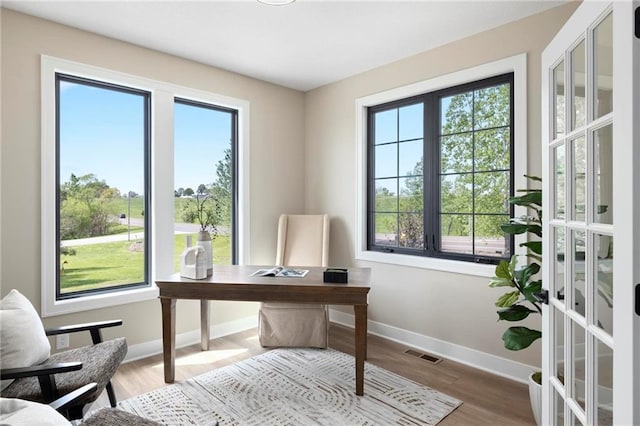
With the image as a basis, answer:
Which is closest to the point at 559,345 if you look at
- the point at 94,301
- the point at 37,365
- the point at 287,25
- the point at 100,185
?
the point at 37,365

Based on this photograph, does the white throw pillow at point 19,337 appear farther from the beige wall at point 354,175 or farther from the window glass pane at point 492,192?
the window glass pane at point 492,192

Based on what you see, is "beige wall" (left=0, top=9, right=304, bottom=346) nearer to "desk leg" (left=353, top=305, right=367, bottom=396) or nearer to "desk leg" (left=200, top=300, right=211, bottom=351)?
"desk leg" (left=200, top=300, right=211, bottom=351)

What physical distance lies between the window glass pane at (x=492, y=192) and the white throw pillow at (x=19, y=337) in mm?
3164

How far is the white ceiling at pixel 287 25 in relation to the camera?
8.20ft

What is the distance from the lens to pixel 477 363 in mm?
2936

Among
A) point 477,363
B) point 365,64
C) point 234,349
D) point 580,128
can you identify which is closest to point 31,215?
point 234,349

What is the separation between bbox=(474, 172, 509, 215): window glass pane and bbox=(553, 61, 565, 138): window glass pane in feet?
4.19

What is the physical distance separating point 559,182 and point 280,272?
2013 mm

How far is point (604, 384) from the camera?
48.7 inches

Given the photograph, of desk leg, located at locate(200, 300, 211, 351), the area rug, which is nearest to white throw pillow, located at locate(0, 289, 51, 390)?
the area rug

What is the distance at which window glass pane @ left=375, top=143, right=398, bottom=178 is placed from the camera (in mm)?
3682

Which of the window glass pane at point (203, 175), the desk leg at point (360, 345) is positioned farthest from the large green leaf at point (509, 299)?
the window glass pane at point (203, 175)

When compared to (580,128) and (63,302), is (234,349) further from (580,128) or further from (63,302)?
(580,128)

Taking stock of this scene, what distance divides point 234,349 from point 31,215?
195 centimetres
